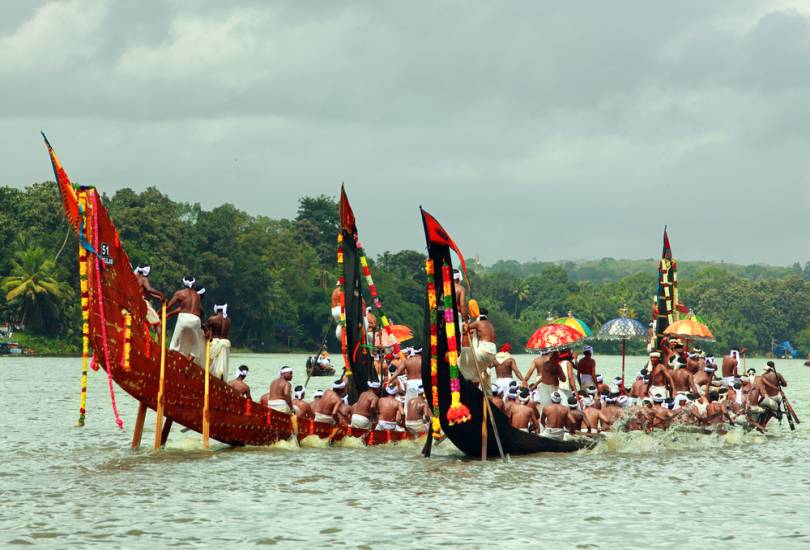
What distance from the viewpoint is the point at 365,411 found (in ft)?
82.5

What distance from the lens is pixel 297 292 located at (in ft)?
380

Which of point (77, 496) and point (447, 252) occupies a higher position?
point (447, 252)

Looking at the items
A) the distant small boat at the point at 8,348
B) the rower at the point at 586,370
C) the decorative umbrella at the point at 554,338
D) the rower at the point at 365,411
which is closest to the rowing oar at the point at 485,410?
the decorative umbrella at the point at 554,338

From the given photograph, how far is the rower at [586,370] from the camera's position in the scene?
28.2 metres

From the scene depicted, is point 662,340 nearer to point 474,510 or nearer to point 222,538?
point 474,510

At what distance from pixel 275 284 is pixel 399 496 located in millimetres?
93358

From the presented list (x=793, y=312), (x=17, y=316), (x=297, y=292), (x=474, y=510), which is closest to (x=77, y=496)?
(x=474, y=510)

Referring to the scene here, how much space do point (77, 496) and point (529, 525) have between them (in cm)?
667

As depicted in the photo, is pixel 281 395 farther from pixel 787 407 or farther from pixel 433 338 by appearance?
pixel 787 407

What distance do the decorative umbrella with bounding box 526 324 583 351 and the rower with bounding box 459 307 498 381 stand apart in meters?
2.71

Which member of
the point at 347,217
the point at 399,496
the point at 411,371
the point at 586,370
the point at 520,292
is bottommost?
the point at 399,496

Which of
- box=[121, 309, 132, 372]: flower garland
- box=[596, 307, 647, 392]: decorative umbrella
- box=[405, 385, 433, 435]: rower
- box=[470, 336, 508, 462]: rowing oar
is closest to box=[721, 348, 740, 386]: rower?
box=[596, 307, 647, 392]: decorative umbrella

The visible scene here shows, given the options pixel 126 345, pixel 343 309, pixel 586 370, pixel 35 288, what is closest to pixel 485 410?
pixel 126 345

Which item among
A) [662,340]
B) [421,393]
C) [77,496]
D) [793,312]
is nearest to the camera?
[77,496]
